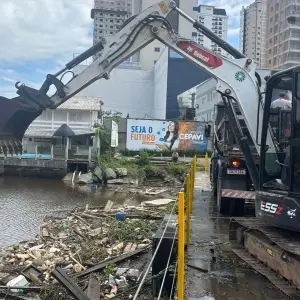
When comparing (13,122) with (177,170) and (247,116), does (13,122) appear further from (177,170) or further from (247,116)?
(177,170)

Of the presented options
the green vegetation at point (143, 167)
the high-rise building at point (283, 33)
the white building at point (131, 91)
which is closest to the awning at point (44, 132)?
the green vegetation at point (143, 167)

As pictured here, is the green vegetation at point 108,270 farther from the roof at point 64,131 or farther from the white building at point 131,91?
the white building at point 131,91

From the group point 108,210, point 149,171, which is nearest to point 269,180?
point 108,210

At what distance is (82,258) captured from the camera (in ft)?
34.1

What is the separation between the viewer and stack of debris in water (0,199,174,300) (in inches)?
310

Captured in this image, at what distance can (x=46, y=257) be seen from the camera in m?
10.8

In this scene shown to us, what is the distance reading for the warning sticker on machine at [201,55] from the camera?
30.2 feet

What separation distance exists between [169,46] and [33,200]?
Result: 57.3 ft

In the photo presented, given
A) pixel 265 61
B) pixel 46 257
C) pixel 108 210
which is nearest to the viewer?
pixel 46 257

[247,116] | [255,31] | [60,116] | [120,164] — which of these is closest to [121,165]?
[120,164]

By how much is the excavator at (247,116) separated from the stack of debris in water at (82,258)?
253 centimetres

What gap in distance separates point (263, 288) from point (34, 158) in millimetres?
34403

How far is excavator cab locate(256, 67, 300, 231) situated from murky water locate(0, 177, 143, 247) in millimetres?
9799

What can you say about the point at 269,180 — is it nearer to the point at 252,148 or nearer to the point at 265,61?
the point at 252,148
